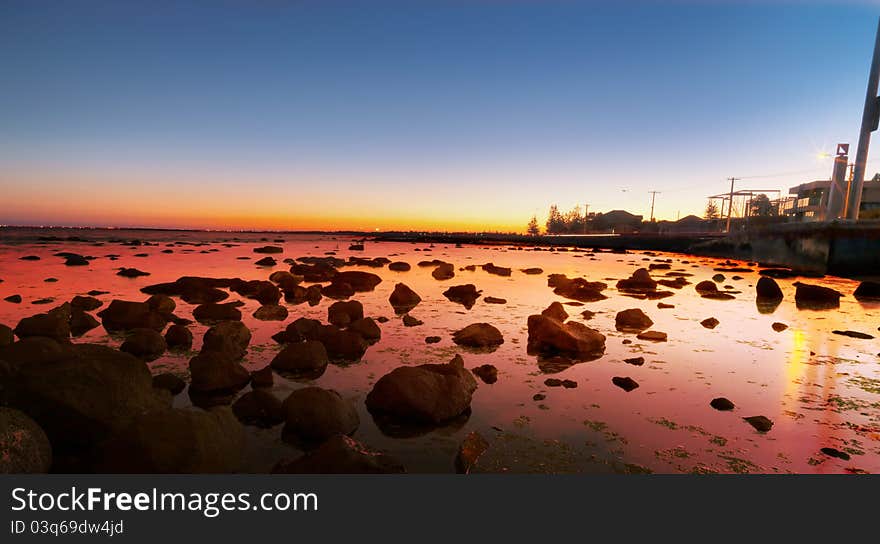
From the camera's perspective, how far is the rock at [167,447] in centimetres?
349

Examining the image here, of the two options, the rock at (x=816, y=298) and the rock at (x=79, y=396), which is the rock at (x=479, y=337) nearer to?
the rock at (x=79, y=396)

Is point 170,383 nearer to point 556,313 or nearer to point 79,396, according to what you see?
point 79,396

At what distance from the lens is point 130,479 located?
10.4 ft

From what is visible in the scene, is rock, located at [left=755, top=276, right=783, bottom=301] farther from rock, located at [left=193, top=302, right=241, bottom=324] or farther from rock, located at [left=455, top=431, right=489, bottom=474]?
rock, located at [left=193, top=302, right=241, bottom=324]

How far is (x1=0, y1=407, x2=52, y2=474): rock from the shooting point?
11.1ft

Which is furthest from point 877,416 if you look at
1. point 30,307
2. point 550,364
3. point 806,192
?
point 806,192

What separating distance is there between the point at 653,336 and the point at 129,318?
11.8 meters

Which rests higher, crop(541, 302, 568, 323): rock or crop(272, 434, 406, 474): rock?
crop(272, 434, 406, 474): rock

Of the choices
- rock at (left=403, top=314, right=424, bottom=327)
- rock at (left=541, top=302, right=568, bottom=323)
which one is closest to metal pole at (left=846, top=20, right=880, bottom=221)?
rock at (left=541, top=302, right=568, bottom=323)

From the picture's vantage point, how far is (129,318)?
931 cm

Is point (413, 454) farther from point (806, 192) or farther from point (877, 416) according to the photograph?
point (806, 192)

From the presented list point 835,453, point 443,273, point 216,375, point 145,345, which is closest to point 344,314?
point 145,345

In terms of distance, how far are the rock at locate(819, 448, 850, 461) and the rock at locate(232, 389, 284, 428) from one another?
6.09m

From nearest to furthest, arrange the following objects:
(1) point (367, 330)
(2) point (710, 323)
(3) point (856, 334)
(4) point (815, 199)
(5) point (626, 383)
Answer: (5) point (626, 383)
(1) point (367, 330)
(3) point (856, 334)
(2) point (710, 323)
(4) point (815, 199)
